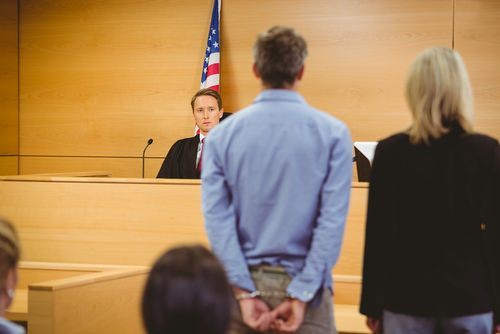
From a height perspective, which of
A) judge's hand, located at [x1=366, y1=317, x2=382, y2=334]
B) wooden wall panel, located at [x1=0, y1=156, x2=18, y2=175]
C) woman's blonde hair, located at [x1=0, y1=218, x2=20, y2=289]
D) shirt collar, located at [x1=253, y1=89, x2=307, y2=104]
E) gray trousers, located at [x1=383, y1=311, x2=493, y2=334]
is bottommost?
judge's hand, located at [x1=366, y1=317, x2=382, y2=334]

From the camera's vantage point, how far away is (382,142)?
6.65 feet

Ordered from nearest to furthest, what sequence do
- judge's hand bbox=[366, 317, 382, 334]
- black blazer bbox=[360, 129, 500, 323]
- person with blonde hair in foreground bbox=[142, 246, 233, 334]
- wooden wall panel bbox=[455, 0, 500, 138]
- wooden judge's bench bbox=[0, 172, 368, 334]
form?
person with blonde hair in foreground bbox=[142, 246, 233, 334] → black blazer bbox=[360, 129, 500, 323] → judge's hand bbox=[366, 317, 382, 334] → wooden judge's bench bbox=[0, 172, 368, 334] → wooden wall panel bbox=[455, 0, 500, 138]

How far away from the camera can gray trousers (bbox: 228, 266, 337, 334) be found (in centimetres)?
195

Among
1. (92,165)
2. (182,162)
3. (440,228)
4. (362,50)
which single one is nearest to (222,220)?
(440,228)

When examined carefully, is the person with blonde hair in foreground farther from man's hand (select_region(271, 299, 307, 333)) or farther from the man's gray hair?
the man's gray hair

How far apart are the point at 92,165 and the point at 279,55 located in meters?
4.58

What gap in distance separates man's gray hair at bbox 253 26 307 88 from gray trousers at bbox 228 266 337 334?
1.81 feet

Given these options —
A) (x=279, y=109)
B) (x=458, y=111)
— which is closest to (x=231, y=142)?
(x=279, y=109)

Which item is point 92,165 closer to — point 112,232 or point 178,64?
point 178,64

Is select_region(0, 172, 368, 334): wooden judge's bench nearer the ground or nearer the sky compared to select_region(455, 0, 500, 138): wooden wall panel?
nearer the ground

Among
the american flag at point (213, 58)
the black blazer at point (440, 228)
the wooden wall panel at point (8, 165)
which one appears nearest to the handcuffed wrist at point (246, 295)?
the black blazer at point (440, 228)

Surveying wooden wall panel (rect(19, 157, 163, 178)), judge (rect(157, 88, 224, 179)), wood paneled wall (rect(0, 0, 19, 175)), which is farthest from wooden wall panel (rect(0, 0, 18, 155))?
judge (rect(157, 88, 224, 179))

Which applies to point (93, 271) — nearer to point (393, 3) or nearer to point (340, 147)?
point (340, 147)

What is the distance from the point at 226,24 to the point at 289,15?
58 cm
